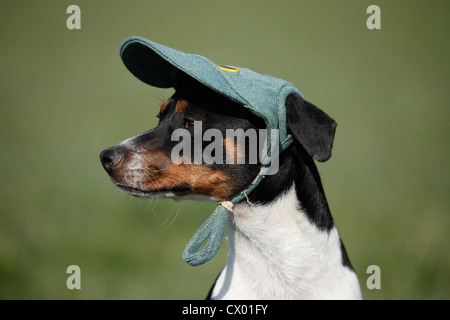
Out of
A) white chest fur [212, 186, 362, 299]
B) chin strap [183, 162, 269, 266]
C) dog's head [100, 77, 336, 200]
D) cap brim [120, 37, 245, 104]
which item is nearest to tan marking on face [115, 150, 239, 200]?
dog's head [100, 77, 336, 200]

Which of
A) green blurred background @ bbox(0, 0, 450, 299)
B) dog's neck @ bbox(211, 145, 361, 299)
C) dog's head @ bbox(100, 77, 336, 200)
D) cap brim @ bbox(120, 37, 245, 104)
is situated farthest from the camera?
green blurred background @ bbox(0, 0, 450, 299)

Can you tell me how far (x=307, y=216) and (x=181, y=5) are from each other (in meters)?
12.8

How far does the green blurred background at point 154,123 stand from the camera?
5.21 meters

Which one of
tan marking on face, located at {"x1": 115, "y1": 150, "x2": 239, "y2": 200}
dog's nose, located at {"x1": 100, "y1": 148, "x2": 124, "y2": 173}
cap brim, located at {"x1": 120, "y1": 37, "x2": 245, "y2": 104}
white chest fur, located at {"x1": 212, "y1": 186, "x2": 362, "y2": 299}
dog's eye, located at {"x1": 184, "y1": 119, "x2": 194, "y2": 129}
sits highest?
cap brim, located at {"x1": 120, "y1": 37, "x2": 245, "y2": 104}

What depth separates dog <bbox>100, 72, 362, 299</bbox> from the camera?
2.57m

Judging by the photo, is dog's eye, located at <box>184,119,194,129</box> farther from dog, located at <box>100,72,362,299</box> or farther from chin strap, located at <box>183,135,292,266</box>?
chin strap, located at <box>183,135,292,266</box>

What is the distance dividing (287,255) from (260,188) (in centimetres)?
41

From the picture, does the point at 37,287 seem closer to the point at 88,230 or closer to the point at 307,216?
the point at 88,230

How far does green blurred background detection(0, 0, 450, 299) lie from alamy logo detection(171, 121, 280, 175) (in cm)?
52

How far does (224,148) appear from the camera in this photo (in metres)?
2.60

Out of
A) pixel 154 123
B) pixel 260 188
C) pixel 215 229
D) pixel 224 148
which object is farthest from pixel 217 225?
pixel 154 123

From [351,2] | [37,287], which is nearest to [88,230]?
[37,287]

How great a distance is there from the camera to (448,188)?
7.03m
